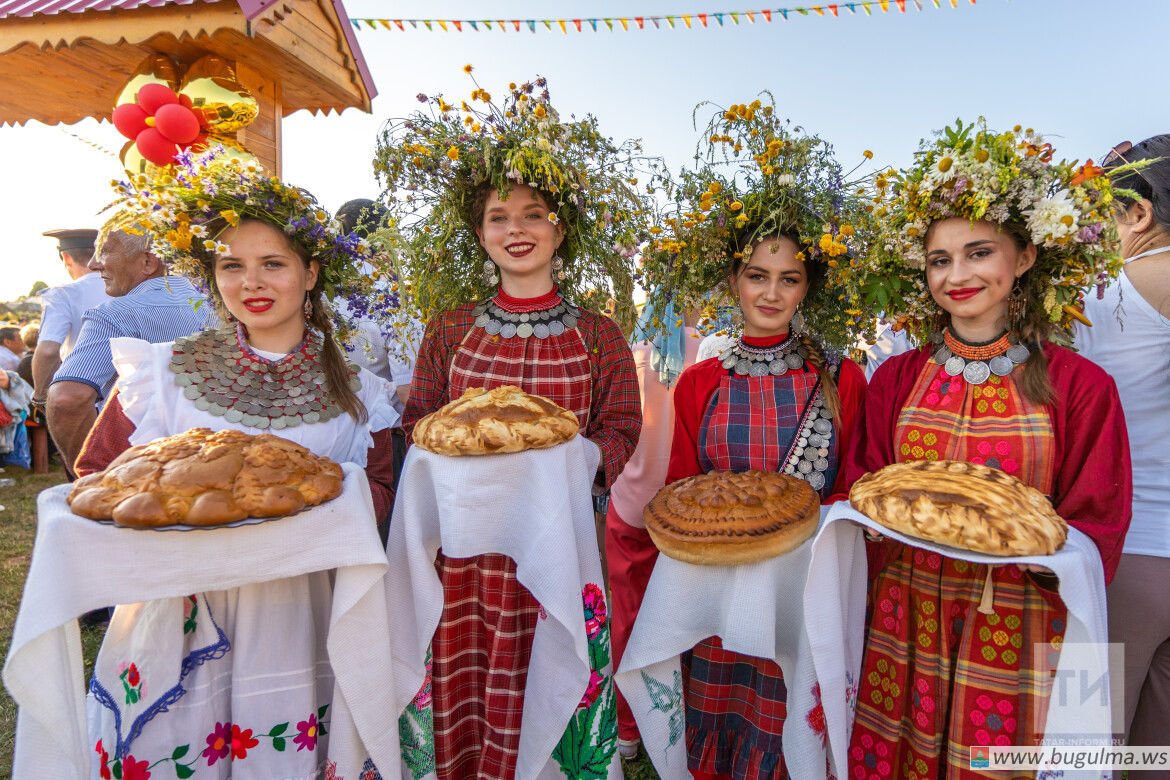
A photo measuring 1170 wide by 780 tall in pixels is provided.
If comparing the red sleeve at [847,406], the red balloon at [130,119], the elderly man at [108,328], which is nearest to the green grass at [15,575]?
the elderly man at [108,328]

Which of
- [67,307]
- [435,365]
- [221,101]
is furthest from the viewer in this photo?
[67,307]

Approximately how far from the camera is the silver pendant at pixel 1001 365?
6.83 ft

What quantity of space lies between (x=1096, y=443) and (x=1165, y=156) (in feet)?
4.53

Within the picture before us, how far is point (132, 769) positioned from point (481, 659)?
3.69 feet

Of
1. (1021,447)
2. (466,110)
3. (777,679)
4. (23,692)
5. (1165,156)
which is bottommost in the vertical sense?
(777,679)

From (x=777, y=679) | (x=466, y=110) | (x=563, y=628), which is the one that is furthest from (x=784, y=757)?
(x=466, y=110)

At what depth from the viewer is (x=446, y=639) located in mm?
2213

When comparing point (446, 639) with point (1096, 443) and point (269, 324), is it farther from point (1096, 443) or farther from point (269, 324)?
point (1096, 443)

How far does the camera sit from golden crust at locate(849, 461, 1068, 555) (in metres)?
1.60

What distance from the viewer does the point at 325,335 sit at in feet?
8.43

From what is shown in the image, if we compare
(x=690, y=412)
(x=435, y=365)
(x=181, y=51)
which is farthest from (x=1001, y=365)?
(x=181, y=51)

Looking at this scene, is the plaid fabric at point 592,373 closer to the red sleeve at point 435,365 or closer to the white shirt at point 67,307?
the red sleeve at point 435,365

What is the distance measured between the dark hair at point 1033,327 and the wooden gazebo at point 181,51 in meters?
5.14

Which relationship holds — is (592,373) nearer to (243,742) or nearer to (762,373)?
(762,373)
